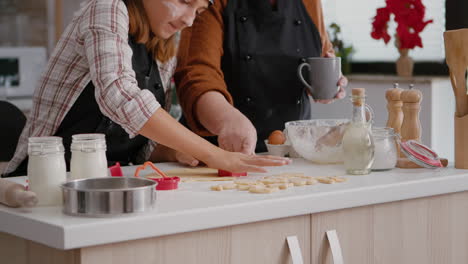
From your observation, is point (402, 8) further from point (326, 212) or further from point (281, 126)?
point (326, 212)

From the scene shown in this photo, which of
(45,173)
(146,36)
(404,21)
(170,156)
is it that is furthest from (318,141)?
(404,21)

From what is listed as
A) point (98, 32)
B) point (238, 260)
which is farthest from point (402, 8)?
point (238, 260)

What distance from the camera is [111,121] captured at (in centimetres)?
208

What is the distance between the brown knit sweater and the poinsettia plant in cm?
200

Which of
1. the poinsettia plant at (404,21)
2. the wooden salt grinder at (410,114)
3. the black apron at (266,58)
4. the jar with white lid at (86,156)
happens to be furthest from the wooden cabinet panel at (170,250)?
the poinsettia plant at (404,21)

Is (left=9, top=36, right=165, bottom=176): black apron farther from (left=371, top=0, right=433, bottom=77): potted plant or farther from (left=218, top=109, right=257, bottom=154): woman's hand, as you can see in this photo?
(left=371, top=0, right=433, bottom=77): potted plant

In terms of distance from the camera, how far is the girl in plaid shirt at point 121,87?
173 cm

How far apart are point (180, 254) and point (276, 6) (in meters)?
1.20

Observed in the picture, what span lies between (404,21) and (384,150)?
2379 mm

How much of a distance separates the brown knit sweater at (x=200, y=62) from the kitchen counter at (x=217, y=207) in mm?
339

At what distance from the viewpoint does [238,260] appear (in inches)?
58.7

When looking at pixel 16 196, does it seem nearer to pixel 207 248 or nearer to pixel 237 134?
pixel 207 248

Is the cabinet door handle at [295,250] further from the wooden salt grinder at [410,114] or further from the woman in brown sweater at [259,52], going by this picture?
the woman in brown sweater at [259,52]

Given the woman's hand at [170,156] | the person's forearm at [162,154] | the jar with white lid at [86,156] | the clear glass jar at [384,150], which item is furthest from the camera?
the person's forearm at [162,154]
